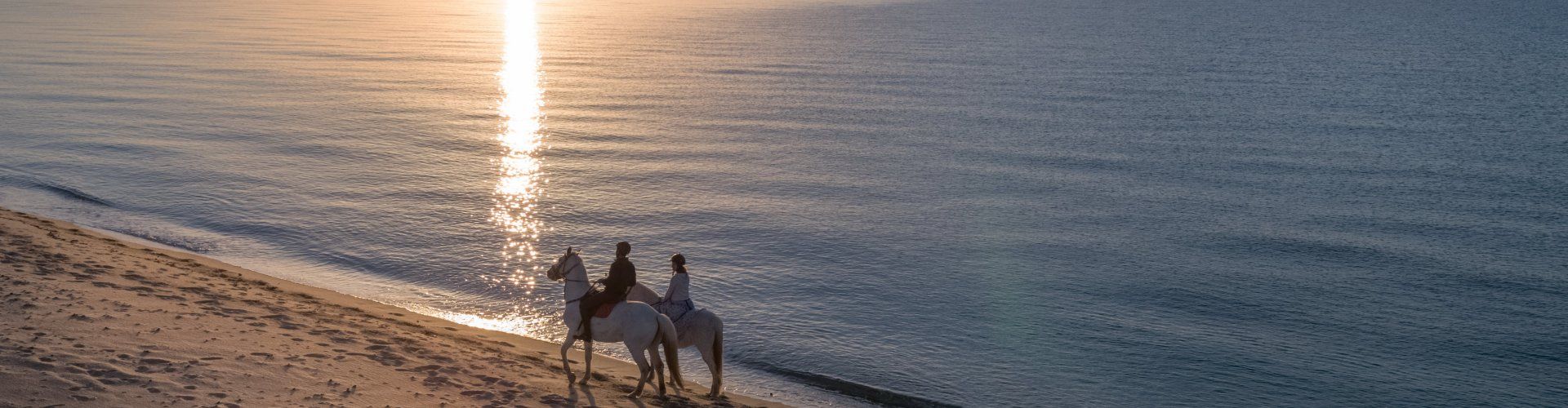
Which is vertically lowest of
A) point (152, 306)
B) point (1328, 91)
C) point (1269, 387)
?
point (1269, 387)

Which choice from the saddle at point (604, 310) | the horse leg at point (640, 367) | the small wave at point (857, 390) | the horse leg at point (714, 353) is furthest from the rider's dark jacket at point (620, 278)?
the small wave at point (857, 390)

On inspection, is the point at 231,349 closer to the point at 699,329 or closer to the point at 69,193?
the point at 699,329

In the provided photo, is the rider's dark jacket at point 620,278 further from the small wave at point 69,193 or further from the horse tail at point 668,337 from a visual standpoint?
the small wave at point 69,193

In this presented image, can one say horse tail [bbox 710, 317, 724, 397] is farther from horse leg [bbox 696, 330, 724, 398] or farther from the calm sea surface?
the calm sea surface

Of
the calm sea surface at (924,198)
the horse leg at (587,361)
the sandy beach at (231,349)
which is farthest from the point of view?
the calm sea surface at (924,198)

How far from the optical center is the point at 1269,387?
16.5m

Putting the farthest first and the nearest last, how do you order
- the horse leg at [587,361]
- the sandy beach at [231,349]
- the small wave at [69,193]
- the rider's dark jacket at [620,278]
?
the small wave at [69,193], the horse leg at [587,361], the rider's dark jacket at [620,278], the sandy beach at [231,349]

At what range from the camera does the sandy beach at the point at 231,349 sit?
11422 mm

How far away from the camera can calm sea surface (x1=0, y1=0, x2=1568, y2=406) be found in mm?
18016

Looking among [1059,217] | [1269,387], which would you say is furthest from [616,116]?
[1269,387]

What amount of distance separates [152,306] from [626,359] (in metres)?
6.44

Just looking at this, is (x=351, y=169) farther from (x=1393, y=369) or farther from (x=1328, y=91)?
(x=1328, y=91)

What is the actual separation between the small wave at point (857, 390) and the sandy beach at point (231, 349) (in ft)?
4.65

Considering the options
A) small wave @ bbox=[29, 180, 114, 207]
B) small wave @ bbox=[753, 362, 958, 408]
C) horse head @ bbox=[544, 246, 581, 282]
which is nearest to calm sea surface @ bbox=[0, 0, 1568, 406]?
small wave @ bbox=[753, 362, 958, 408]
